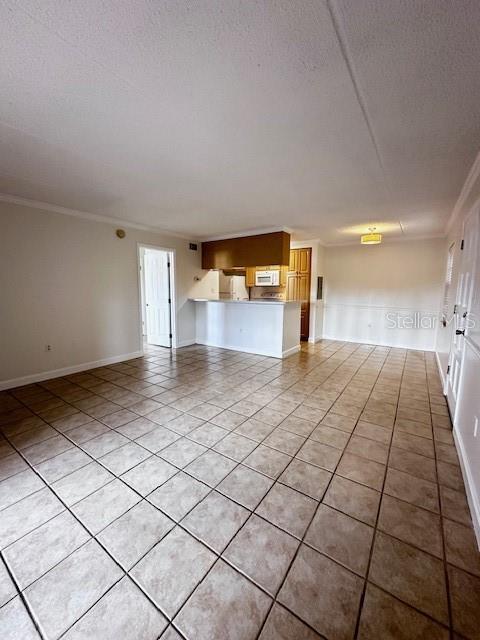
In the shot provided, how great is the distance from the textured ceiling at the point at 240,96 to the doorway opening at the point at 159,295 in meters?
2.62

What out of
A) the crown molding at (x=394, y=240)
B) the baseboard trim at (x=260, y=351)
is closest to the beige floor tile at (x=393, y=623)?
the baseboard trim at (x=260, y=351)

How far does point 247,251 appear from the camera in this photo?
5363 mm

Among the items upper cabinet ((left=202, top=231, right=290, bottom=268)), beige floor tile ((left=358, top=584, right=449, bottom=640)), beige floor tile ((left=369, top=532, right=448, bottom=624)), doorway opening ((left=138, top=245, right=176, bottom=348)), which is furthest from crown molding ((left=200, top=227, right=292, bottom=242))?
beige floor tile ((left=358, top=584, right=449, bottom=640))

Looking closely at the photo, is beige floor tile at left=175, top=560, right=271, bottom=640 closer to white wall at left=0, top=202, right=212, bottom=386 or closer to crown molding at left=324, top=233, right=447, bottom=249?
white wall at left=0, top=202, right=212, bottom=386

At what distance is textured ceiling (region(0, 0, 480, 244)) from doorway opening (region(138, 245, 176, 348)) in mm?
2617

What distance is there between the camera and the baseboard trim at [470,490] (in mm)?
1461

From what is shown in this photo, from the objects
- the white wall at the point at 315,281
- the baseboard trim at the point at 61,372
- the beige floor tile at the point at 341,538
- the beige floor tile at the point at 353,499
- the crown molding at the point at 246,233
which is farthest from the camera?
the white wall at the point at 315,281

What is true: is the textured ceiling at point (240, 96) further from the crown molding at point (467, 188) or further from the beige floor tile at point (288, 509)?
the beige floor tile at point (288, 509)

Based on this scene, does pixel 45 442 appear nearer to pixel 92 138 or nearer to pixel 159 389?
pixel 159 389

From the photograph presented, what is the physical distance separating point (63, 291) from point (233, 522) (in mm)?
3867

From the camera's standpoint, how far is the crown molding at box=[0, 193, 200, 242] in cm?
335

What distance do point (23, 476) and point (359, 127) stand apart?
3375 millimetres

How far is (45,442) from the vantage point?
7.50 feet

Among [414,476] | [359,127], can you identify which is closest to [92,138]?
[359,127]
